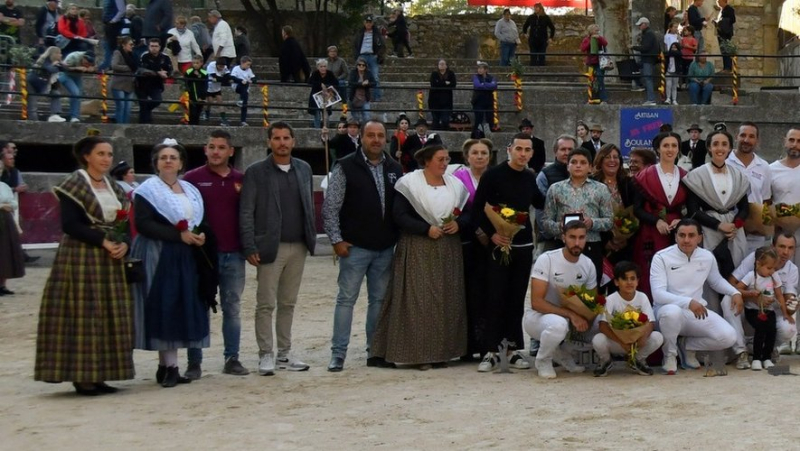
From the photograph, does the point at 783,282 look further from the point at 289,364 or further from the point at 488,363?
the point at 289,364

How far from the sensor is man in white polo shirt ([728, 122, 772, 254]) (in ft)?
38.8

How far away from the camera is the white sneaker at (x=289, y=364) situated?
37.1ft

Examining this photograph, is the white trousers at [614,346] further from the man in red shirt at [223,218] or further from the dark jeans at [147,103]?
the dark jeans at [147,103]

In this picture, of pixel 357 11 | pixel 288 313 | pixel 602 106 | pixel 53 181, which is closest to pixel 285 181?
pixel 288 313

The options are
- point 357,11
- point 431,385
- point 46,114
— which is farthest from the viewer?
point 357,11

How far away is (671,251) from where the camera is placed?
1114 centimetres

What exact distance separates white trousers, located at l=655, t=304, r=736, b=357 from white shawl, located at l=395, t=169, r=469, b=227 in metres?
1.82

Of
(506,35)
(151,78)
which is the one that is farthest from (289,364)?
(506,35)

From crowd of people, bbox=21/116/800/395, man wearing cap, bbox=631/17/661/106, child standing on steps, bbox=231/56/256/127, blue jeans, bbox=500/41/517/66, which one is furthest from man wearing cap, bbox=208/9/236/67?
crowd of people, bbox=21/116/800/395

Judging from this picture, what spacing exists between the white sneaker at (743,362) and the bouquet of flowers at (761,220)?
1180 mm

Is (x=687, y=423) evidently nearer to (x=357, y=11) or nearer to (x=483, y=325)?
(x=483, y=325)

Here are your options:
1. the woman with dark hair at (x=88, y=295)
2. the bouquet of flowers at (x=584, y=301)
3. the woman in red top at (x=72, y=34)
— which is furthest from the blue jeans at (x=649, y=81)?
the woman with dark hair at (x=88, y=295)

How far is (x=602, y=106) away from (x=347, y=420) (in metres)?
17.3

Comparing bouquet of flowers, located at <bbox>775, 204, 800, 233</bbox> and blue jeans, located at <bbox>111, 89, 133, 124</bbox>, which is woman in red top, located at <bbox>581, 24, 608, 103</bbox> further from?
bouquet of flowers, located at <bbox>775, 204, 800, 233</bbox>
